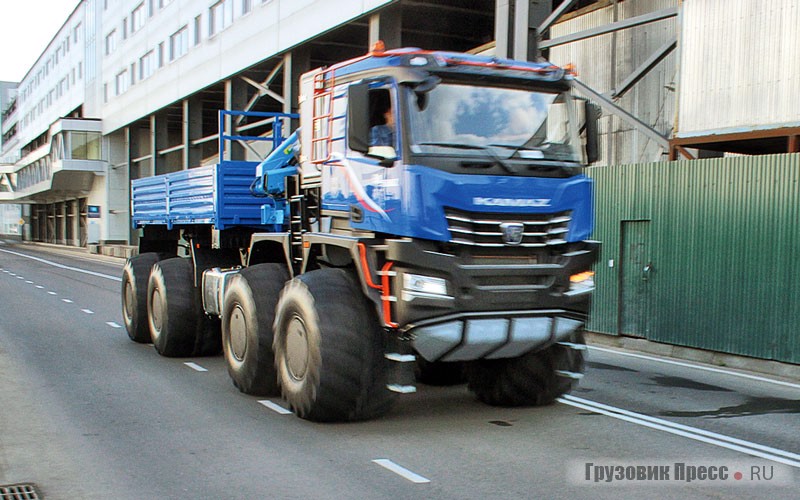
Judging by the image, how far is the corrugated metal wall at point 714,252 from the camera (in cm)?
1124

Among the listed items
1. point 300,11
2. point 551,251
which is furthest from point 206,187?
point 300,11

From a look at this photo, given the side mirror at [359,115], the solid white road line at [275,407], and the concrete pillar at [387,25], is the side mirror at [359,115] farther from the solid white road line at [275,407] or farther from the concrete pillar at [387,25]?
the concrete pillar at [387,25]

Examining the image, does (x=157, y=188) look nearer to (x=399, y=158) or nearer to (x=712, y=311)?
(x=399, y=158)

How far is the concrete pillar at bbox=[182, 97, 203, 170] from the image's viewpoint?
4053 cm

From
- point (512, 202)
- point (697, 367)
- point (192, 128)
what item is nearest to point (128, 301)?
point (512, 202)

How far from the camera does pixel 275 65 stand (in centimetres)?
3266

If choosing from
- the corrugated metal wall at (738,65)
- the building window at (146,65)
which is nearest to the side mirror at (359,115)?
the corrugated metal wall at (738,65)

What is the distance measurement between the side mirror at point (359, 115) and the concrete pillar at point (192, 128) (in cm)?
3454

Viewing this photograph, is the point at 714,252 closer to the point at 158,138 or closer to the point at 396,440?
the point at 396,440

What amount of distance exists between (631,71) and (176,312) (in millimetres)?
12143

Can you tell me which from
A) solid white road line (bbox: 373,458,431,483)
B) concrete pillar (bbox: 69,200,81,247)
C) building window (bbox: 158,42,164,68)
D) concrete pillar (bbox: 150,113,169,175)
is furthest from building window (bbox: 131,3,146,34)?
solid white road line (bbox: 373,458,431,483)

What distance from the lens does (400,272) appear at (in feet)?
22.6

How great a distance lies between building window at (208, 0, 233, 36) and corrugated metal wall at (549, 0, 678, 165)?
19.5m

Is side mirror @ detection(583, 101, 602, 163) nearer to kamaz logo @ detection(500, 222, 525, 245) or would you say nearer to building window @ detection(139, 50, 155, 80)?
kamaz logo @ detection(500, 222, 525, 245)
